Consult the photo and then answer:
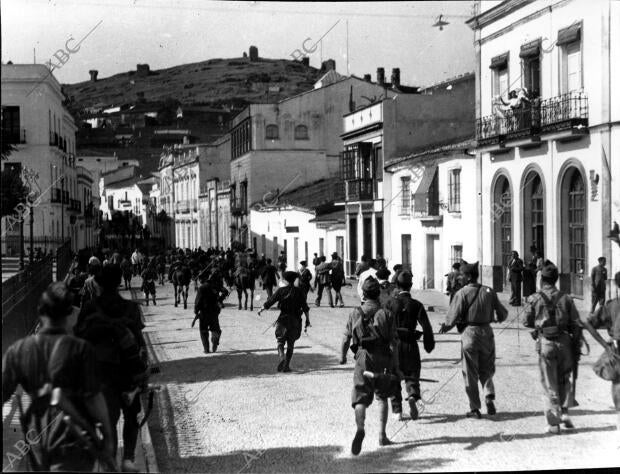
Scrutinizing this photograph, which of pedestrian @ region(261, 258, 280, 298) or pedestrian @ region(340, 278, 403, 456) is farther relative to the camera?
pedestrian @ region(261, 258, 280, 298)

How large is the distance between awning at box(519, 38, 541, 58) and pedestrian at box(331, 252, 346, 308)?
2672mm

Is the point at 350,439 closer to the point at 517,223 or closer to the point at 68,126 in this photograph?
the point at 517,223

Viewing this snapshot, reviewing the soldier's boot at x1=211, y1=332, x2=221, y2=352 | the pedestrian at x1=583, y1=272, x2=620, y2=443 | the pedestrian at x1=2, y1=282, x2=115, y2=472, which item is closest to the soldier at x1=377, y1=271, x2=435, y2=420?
the pedestrian at x1=583, y1=272, x2=620, y2=443

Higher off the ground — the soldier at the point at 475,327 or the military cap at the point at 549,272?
the military cap at the point at 549,272

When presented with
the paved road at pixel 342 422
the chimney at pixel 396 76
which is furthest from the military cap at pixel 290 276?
the chimney at pixel 396 76

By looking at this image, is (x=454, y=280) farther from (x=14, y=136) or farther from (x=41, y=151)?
(x=14, y=136)

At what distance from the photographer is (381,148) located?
340 inches

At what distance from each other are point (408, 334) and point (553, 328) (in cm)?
137

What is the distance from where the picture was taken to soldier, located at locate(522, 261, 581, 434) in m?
6.71

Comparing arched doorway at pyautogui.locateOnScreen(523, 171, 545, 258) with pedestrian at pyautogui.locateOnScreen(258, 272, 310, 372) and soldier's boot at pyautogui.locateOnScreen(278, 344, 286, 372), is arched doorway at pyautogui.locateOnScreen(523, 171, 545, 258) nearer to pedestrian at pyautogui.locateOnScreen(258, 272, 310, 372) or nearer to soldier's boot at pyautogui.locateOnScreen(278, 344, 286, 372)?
pedestrian at pyautogui.locateOnScreen(258, 272, 310, 372)

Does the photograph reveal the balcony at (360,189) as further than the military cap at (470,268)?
Yes

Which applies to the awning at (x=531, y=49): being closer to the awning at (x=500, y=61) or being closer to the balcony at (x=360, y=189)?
the awning at (x=500, y=61)

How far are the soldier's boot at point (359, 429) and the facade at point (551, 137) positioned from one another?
2109mm

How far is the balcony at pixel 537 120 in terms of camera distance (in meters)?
7.36
